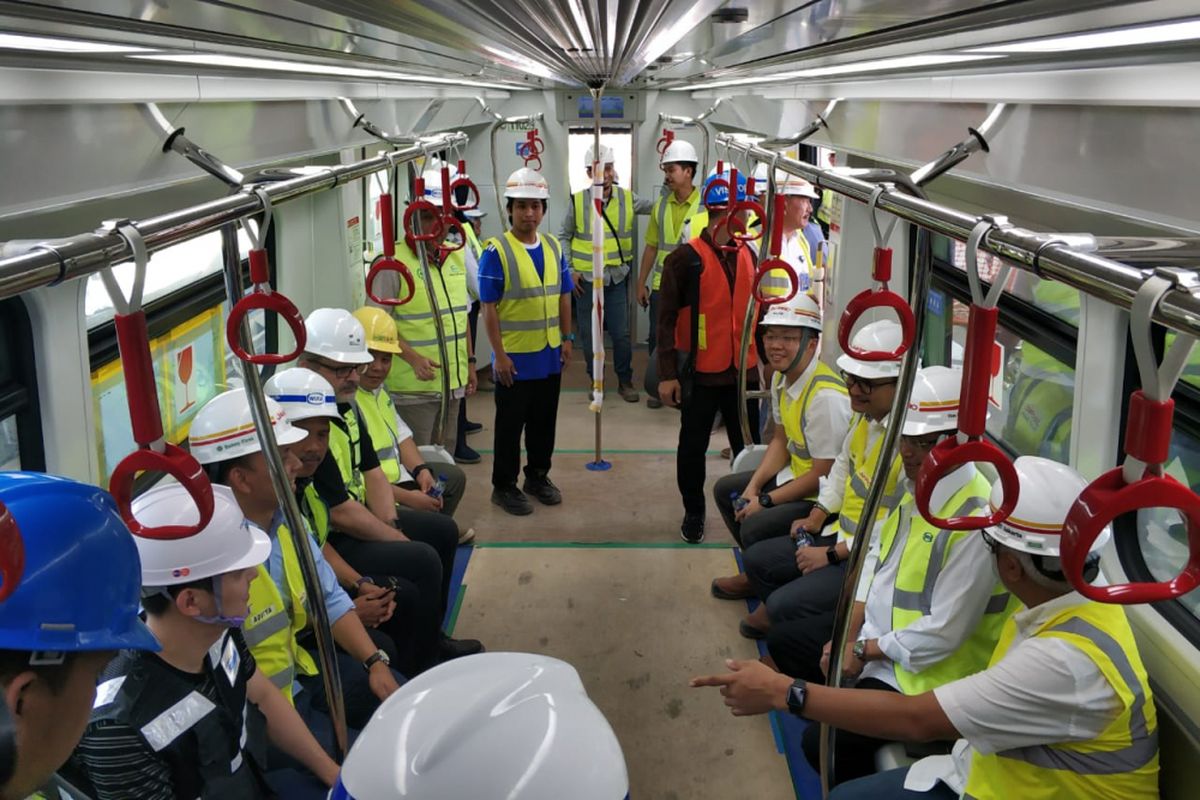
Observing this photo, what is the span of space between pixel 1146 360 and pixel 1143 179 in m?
0.73

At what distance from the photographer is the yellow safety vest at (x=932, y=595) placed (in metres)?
2.50

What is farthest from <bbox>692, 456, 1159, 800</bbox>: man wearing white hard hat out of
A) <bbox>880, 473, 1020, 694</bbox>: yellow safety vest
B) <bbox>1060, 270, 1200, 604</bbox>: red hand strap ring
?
<bbox>1060, 270, 1200, 604</bbox>: red hand strap ring

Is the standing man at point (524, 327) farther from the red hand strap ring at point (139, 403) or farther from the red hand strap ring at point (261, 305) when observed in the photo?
the red hand strap ring at point (139, 403)

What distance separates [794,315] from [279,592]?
2399 millimetres

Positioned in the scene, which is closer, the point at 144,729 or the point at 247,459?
the point at 144,729

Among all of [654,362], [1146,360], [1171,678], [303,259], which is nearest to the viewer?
[1146,360]

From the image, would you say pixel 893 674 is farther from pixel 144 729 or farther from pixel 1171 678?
pixel 144 729

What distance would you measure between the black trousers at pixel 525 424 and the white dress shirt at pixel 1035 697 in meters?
3.59

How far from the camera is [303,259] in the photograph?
4629 millimetres

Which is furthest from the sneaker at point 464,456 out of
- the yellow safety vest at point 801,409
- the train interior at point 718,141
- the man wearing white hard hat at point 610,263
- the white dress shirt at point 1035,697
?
the white dress shirt at point 1035,697

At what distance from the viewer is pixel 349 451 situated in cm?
369

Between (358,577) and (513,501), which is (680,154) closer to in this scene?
(513,501)

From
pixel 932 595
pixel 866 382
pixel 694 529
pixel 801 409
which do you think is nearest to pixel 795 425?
pixel 801 409

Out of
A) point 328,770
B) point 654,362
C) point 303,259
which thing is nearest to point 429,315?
point 303,259
